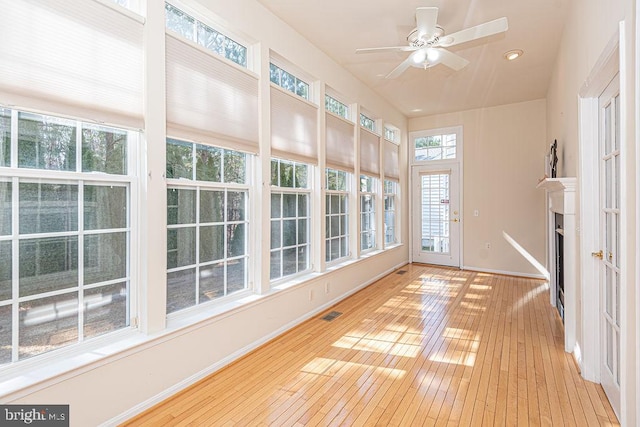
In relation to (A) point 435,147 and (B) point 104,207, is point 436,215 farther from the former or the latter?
(B) point 104,207

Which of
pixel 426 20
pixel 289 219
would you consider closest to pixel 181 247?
pixel 289 219

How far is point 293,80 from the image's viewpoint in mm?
3584

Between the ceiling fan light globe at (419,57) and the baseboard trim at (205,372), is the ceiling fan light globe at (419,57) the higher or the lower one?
the higher one

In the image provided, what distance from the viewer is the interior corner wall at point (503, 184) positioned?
5.66 meters

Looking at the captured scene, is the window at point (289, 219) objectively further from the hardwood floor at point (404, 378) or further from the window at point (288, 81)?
the window at point (288, 81)

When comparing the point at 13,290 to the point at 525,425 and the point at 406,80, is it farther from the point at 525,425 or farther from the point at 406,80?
the point at 406,80

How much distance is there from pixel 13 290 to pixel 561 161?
4940mm

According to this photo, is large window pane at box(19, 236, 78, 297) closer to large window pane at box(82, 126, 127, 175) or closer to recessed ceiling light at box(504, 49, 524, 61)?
large window pane at box(82, 126, 127, 175)

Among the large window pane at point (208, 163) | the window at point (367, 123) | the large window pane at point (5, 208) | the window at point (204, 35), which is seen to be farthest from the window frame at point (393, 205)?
the large window pane at point (5, 208)

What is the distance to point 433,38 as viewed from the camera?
9.20ft

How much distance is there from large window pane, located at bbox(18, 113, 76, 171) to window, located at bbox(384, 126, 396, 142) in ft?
16.5

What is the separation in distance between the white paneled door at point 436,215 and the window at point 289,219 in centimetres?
378

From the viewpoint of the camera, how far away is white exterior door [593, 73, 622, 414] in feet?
6.55

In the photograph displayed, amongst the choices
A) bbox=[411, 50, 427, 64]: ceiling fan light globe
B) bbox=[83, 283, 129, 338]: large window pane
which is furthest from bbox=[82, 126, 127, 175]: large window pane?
bbox=[411, 50, 427, 64]: ceiling fan light globe
